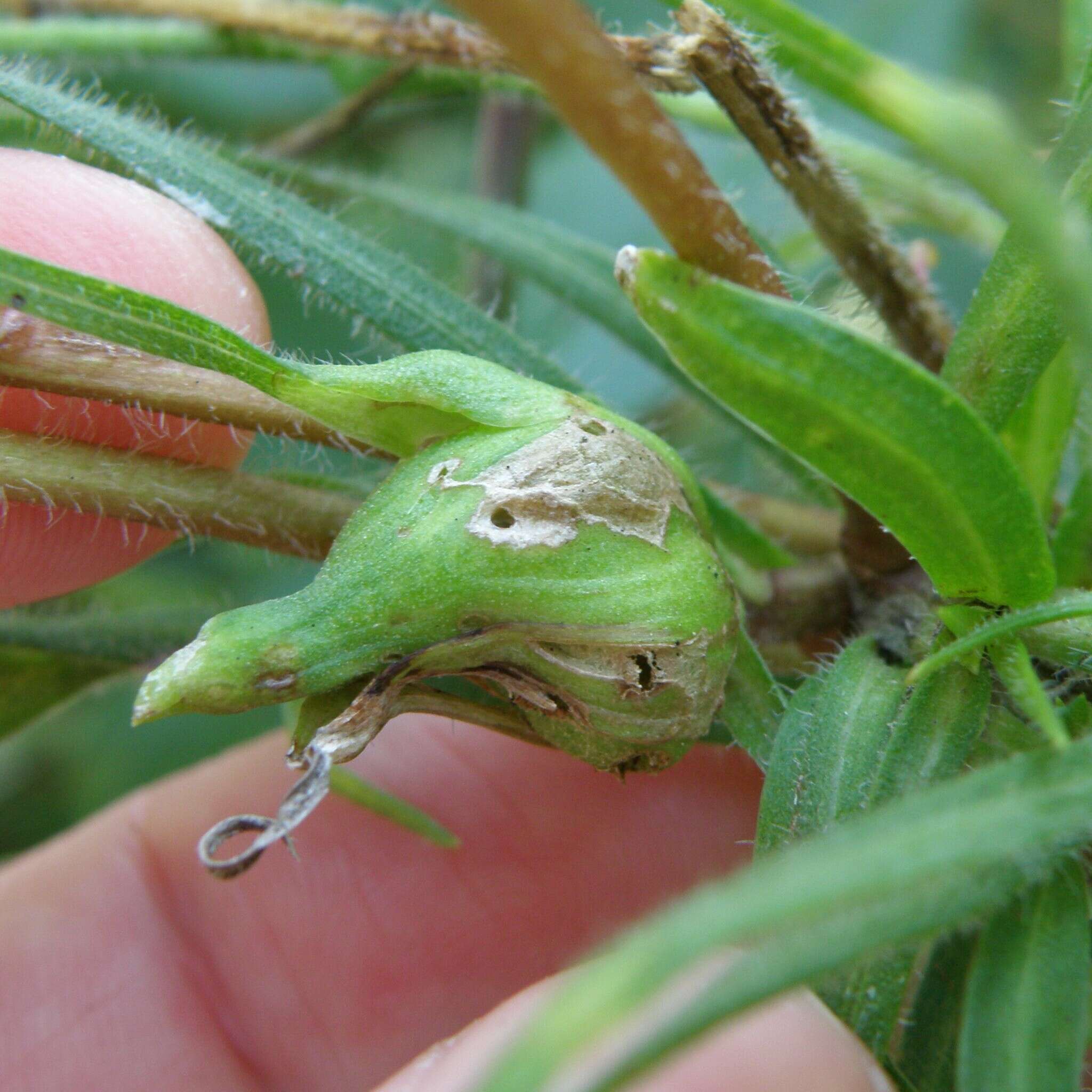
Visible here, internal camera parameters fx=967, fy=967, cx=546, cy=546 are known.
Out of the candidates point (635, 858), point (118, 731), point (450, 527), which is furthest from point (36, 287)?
point (118, 731)

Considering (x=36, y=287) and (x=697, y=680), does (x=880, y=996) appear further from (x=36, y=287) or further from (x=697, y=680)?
(x=36, y=287)

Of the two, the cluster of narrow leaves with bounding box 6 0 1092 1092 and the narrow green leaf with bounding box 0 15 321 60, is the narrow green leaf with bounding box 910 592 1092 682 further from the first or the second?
the narrow green leaf with bounding box 0 15 321 60

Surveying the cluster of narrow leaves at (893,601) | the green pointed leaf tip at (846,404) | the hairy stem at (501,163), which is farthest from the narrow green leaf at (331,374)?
the hairy stem at (501,163)

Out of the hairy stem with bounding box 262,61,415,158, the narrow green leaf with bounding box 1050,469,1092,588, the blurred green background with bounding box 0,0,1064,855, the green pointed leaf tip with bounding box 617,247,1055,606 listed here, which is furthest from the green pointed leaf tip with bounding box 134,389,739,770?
the hairy stem with bounding box 262,61,415,158

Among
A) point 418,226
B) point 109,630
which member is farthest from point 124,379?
point 418,226

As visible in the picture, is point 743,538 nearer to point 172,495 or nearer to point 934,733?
point 934,733

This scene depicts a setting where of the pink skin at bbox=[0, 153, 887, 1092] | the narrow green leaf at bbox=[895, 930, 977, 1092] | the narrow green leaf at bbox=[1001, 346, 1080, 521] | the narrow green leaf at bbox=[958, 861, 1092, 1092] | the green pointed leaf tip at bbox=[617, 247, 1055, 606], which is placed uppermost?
the green pointed leaf tip at bbox=[617, 247, 1055, 606]

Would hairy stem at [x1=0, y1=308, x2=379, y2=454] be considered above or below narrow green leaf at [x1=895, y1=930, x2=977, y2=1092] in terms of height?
above
